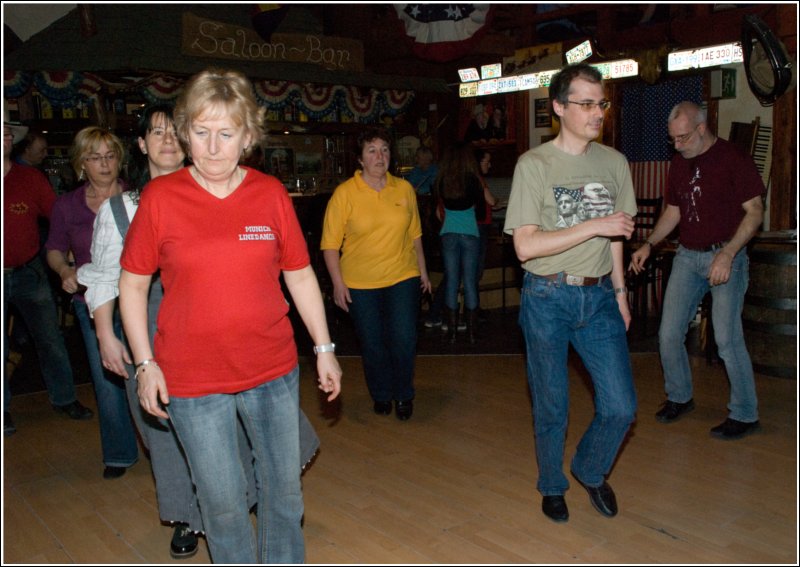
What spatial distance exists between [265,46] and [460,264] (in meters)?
4.02

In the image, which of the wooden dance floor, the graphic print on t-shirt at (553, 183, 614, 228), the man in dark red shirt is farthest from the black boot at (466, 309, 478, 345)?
the graphic print on t-shirt at (553, 183, 614, 228)

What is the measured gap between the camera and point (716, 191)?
13.5 ft

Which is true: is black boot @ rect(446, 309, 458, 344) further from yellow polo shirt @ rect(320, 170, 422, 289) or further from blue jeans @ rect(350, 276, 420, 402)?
yellow polo shirt @ rect(320, 170, 422, 289)

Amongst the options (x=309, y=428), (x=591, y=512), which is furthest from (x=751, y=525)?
(x=309, y=428)

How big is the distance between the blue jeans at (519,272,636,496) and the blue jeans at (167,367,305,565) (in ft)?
3.68

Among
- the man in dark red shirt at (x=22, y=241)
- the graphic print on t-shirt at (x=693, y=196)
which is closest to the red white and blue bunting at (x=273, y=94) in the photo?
the man in dark red shirt at (x=22, y=241)

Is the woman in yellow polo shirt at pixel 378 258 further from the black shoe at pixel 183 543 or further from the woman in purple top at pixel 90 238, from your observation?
the black shoe at pixel 183 543

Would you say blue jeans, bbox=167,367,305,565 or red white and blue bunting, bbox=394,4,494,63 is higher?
red white and blue bunting, bbox=394,4,494,63

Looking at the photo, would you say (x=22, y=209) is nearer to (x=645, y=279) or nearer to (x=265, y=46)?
(x=645, y=279)

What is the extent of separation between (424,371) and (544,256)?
3.01 metres

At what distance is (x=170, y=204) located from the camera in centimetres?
213

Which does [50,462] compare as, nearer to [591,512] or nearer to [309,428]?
[309,428]

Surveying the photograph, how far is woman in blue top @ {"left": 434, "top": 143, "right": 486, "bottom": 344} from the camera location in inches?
258

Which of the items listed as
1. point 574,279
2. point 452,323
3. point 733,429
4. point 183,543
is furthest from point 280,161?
point 574,279
